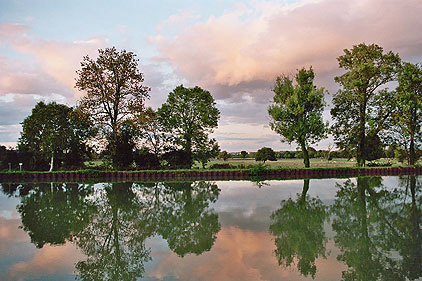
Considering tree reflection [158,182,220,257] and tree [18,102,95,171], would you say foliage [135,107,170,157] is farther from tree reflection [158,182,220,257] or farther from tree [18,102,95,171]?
tree reflection [158,182,220,257]

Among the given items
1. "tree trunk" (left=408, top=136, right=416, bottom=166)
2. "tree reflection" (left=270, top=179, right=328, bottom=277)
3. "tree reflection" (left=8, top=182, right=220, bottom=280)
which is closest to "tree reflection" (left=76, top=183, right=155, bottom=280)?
"tree reflection" (left=8, top=182, right=220, bottom=280)

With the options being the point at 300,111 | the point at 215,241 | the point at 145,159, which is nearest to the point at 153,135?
the point at 145,159

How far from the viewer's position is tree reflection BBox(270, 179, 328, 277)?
437 cm

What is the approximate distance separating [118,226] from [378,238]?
17.1ft

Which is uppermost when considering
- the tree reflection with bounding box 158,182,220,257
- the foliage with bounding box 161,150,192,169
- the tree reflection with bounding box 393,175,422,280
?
the foliage with bounding box 161,150,192,169

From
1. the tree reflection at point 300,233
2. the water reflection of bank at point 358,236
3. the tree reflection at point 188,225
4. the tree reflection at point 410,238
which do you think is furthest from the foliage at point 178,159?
the tree reflection at point 410,238

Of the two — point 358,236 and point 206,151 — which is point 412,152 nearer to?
point 206,151

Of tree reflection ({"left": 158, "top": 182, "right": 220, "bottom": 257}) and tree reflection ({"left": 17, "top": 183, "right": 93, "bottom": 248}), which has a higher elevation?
tree reflection ({"left": 158, "top": 182, "right": 220, "bottom": 257})

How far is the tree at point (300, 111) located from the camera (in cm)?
2327

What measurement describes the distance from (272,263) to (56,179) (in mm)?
18822

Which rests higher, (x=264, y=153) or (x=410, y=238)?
(x=264, y=153)

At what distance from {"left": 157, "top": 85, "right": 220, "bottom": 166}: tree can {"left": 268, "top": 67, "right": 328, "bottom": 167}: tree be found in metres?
5.26

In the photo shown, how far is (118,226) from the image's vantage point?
6691mm

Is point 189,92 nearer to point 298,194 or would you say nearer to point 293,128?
point 293,128
